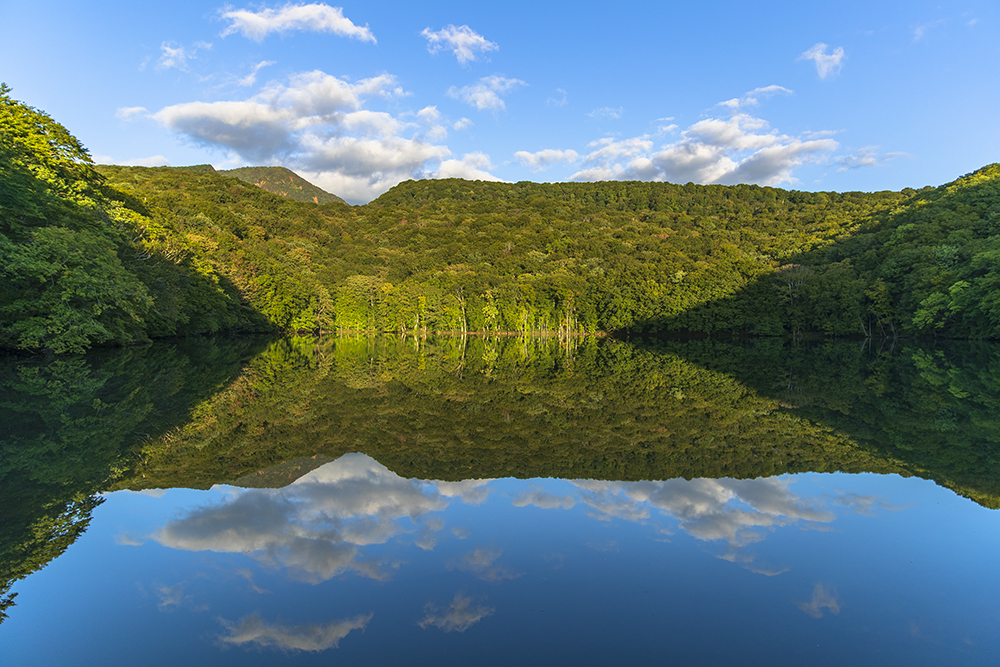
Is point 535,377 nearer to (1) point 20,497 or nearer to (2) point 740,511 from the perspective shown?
(2) point 740,511

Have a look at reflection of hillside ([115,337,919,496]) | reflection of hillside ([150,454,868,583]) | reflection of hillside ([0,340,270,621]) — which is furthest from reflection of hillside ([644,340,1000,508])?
reflection of hillside ([0,340,270,621])

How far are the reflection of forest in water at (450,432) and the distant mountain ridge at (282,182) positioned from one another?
7075 inches

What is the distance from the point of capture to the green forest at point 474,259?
21.1m

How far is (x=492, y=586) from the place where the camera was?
12.1ft

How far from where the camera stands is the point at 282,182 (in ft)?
615

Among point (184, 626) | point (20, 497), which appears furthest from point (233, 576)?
point (20, 497)

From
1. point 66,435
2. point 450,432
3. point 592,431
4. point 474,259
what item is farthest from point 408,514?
point 474,259

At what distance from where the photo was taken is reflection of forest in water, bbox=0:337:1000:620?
6.16 meters

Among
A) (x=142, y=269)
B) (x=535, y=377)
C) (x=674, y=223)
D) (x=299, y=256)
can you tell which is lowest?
(x=535, y=377)

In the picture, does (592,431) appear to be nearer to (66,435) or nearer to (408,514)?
(408,514)

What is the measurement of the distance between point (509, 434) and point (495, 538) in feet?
13.7

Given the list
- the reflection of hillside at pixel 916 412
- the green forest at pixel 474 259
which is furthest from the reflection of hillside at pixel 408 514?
the green forest at pixel 474 259

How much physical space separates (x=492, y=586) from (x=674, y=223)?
130 meters

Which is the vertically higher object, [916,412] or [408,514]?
[408,514]
